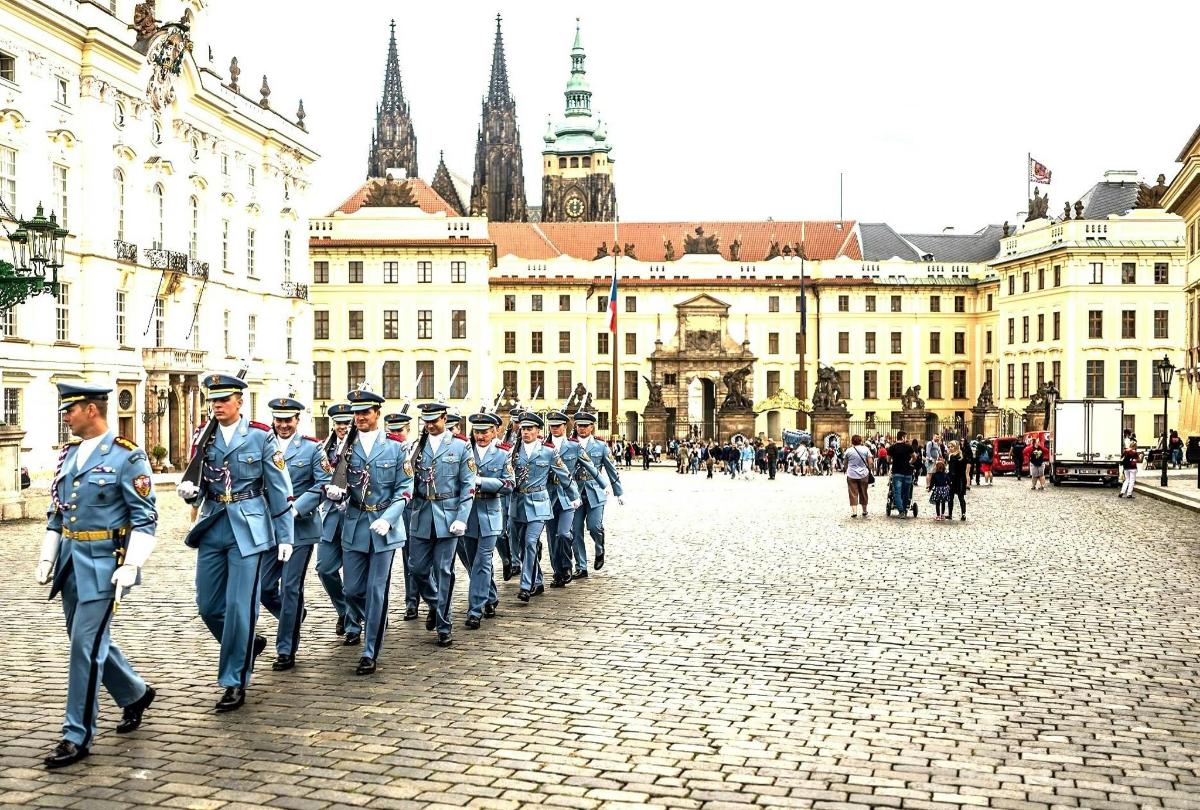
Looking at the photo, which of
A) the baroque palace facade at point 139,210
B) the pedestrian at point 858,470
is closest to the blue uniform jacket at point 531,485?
the pedestrian at point 858,470

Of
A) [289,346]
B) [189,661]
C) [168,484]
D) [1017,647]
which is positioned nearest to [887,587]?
[1017,647]

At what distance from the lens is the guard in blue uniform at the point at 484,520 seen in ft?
36.0

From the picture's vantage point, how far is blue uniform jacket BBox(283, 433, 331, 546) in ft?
32.1

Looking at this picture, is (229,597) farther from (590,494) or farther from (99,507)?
(590,494)

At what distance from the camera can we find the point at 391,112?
114 meters

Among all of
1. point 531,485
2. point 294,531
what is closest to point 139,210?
point 531,485

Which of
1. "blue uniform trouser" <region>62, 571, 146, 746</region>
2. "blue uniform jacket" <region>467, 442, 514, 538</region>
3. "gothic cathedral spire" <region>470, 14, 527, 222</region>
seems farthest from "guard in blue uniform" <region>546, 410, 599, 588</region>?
"gothic cathedral spire" <region>470, 14, 527, 222</region>

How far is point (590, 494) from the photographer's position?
1457 cm

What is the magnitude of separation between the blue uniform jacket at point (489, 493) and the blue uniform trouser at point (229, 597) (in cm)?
300

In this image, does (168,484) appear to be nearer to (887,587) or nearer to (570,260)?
(887,587)

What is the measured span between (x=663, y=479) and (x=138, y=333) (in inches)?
699

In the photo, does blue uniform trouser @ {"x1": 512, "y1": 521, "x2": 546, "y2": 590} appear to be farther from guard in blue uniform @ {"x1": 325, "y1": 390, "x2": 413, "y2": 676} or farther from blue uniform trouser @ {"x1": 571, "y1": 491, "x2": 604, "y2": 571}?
guard in blue uniform @ {"x1": 325, "y1": 390, "x2": 413, "y2": 676}

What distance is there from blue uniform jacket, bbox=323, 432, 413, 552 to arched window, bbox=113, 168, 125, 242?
32.6m

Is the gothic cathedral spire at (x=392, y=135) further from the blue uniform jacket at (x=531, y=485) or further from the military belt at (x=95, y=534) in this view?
the military belt at (x=95, y=534)
